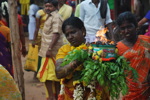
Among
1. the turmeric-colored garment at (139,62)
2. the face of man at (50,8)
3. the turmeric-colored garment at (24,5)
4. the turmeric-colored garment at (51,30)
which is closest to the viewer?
the turmeric-colored garment at (139,62)

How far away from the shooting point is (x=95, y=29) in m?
7.14

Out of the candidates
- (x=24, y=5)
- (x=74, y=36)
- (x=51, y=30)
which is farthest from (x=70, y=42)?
(x=24, y=5)

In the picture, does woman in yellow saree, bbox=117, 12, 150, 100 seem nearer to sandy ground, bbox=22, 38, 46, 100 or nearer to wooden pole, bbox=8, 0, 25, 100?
wooden pole, bbox=8, 0, 25, 100

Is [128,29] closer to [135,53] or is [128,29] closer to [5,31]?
[135,53]

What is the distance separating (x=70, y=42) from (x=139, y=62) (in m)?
0.98

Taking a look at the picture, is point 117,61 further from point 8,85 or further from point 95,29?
point 95,29

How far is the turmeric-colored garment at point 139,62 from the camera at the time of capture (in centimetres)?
473

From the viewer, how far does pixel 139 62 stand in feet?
15.5

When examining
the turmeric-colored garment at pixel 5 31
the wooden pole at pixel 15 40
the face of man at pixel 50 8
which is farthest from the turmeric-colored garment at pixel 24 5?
the wooden pole at pixel 15 40

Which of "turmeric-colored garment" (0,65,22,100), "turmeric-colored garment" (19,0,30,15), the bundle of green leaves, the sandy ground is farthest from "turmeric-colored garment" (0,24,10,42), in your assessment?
"turmeric-colored garment" (19,0,30,15)

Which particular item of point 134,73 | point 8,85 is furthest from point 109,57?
point 8,85

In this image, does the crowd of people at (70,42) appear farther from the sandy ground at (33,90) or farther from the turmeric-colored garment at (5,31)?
the sandy ground at (33,90)

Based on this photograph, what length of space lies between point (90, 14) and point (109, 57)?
3539mm

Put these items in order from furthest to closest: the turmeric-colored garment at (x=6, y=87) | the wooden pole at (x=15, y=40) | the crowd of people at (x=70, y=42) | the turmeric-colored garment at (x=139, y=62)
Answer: the wooden pole at (x=15, y=40) < the turmeric-colored garment at (x=139, y=62) < the crowd of people at (x=70, y=42) < the turmeric-colored garment at (x=6, y=87)
